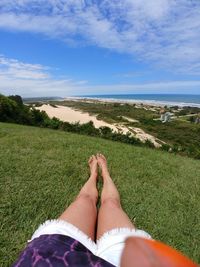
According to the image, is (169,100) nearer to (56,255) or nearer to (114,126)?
(114,126)

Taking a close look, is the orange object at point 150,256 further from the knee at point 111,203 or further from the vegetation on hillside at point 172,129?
the vegetation on hillside at point 172,129

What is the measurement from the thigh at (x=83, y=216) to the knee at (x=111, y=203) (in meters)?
0.12

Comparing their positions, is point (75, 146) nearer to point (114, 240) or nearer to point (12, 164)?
point (12, 164)

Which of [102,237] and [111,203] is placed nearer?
[102,237]

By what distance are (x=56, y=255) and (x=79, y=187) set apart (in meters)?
1.64

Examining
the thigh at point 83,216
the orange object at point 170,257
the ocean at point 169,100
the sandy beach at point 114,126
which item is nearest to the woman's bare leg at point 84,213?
the thigh at point 83,216

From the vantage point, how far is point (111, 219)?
6.95 ft

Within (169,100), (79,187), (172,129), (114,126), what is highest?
(79,187)

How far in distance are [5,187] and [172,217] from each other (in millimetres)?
1721

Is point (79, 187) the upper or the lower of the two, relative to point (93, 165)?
lower

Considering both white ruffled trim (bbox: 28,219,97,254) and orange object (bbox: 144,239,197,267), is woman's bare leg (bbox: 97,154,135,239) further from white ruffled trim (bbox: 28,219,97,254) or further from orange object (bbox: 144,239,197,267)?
orange object (bbox: 144,239,197,267)

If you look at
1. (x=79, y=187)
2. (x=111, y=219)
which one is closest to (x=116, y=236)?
(x=111, y=219)

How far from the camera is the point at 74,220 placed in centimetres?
203

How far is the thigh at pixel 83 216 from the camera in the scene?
1.99 metres
